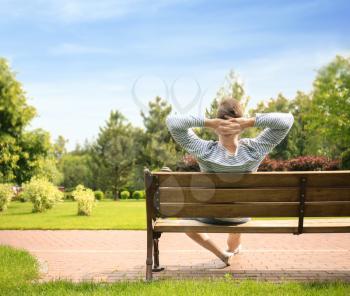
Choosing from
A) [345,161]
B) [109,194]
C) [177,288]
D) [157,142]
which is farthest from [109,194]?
[177,288]

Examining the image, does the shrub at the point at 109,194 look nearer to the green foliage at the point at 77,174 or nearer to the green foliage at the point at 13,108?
the green foliage at the point at 77,174

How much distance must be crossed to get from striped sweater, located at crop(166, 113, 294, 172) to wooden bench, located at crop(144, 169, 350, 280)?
22cm

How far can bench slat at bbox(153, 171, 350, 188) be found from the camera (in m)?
4.60

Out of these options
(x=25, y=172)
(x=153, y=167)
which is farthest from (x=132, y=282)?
(x=153, y=167)

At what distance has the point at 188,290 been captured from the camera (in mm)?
4141

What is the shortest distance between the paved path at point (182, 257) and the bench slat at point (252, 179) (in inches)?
39.6

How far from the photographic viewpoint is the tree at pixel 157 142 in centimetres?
4834

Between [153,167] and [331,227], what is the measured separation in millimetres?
46985

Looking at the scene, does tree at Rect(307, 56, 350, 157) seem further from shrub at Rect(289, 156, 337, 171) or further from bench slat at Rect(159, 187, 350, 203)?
bench slat at Rect(159, 187, 350, 203)

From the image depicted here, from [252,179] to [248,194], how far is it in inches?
6.0

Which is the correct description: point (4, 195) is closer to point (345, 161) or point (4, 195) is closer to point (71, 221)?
point (71, 221)

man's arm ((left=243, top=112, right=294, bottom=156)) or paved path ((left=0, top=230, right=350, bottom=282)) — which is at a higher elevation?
man's arm ((left=243, top=112, right=294, bottom=156))

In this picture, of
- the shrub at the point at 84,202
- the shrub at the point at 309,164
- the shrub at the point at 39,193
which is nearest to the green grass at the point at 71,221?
the shrub at the point at 84,202

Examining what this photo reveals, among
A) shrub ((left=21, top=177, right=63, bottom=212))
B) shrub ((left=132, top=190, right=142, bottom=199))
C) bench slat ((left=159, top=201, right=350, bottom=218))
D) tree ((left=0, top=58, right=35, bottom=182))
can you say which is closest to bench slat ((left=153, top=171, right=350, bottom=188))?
bench slat ((left=159, top=201, right=350, bottom=218))
